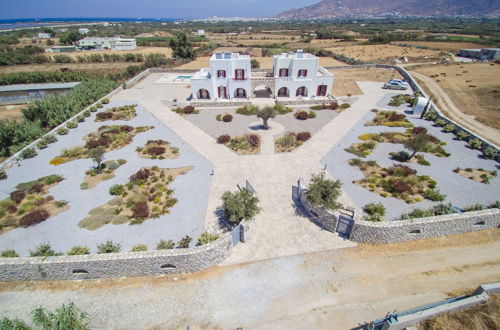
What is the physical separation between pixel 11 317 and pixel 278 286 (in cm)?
1500

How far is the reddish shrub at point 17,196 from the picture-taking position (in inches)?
813

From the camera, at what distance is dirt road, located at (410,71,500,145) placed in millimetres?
31925

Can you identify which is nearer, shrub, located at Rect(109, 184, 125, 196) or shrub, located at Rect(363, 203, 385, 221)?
shrub, located at Rect(363, 203, 385, 221)

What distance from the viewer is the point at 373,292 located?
1448cm

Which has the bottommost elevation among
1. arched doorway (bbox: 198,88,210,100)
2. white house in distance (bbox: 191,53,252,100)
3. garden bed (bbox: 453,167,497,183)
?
garden bed (bbox: 453,167,497,183)

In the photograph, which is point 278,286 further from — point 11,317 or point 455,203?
point 455,203

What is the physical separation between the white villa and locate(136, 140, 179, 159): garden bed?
636 inches

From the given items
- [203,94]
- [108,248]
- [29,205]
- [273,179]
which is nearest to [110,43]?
[203,94]

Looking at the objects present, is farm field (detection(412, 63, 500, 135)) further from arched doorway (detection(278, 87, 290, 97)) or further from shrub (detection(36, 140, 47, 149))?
shrub (detection(36, 140, 47, 149))

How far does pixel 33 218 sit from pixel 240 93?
3395 cm

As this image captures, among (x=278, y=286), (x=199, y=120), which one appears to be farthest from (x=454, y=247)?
(x=199, y=120)

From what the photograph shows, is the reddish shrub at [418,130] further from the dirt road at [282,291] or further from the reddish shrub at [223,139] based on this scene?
the reddish shrub at [223,139]

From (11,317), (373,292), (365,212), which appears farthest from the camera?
(365,212)

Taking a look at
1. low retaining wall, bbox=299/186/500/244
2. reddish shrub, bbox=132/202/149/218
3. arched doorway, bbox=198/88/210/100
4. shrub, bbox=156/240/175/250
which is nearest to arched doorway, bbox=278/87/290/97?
arched doorway, bbox=198/88/210/100
